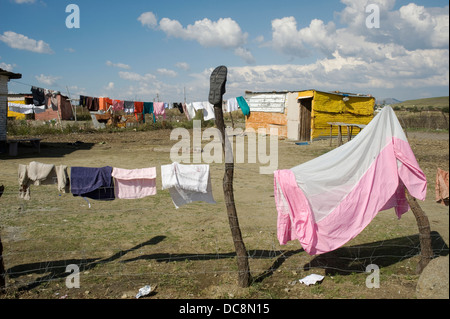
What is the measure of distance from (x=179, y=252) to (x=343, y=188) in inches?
103

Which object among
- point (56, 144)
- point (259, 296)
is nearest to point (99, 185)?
point (259, 296)

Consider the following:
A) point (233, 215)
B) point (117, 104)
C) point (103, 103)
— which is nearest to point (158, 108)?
point (117, 104)

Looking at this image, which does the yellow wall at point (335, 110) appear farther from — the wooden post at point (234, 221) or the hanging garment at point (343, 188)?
the wooden post at point (234, 221)

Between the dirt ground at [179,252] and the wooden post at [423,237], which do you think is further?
the wooden post at [423,237]

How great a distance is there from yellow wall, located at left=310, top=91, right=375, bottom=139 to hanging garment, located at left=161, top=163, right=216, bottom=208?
15.1 meters

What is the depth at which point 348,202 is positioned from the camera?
4.15 m

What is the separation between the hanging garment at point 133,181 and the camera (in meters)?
4.59

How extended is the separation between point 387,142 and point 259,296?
2568mm

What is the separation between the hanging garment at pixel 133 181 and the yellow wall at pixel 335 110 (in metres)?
15.3

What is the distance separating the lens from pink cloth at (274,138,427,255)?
4043mm

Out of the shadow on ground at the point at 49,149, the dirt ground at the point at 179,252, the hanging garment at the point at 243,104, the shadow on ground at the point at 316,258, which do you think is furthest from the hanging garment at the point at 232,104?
the shadow on ground at the point at 316,258

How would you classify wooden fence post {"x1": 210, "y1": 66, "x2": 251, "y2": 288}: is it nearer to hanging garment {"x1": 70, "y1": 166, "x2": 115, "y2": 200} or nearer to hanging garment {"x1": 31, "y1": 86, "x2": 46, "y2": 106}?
hanging garment {"x1": 70, "y1": 166, "x2": 115, "y2": 200}
